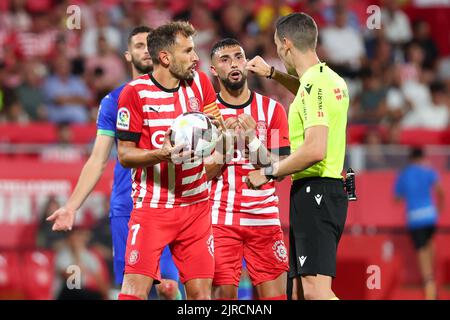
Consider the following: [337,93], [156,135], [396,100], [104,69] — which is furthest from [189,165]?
[396,100]

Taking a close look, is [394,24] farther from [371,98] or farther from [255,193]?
[255,193]

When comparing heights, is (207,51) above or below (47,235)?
above

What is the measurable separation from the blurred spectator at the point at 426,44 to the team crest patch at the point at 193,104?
439 inches

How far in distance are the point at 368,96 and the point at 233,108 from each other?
27.8 feet

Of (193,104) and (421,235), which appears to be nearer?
(193,104)

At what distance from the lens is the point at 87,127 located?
1318 cm

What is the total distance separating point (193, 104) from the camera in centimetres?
715

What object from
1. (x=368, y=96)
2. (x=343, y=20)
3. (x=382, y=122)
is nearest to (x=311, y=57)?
(x=382, y=122)

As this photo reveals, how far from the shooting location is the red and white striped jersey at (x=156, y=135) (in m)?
6.95

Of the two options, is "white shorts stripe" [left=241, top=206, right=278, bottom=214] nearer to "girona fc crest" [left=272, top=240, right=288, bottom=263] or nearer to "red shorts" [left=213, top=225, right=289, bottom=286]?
"red shorts" [left=213, top=225, right=289, bottom=286]

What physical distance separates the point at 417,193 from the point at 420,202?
17cm

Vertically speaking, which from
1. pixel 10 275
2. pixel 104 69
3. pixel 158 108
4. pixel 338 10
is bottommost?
pixel 10 275

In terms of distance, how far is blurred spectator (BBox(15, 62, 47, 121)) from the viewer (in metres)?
14.6
